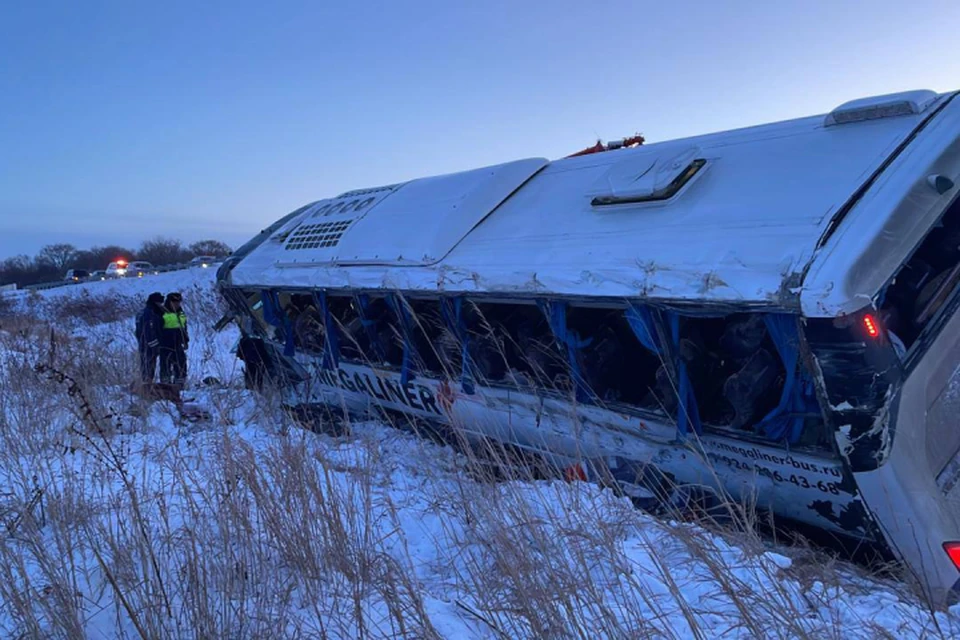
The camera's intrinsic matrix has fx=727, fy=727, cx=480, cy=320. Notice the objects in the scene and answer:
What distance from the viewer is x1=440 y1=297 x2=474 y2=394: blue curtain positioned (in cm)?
555

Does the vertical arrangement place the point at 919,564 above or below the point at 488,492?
below

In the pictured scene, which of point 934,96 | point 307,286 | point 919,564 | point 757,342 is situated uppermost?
point 934,96

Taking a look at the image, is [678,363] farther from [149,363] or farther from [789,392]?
[149,363]

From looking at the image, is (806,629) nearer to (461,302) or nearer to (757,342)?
(757,342)

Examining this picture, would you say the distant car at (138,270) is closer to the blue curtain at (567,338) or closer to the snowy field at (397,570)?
the blue curtain at (567,338)

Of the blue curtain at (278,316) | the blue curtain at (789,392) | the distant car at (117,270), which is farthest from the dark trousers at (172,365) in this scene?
the distant car at (117,270)

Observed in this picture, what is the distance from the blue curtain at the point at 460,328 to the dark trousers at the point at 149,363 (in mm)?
4726

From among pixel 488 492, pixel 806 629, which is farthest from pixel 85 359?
pixel 806 629

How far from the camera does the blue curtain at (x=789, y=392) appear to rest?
3.56 meters

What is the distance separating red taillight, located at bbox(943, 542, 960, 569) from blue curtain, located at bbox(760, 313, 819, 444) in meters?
0.79

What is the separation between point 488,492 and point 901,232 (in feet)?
7.40

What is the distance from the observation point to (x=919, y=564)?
3.30 m

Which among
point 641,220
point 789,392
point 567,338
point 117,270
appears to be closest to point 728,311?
point 789,392

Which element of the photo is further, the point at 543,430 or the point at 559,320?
the point at 543,430
